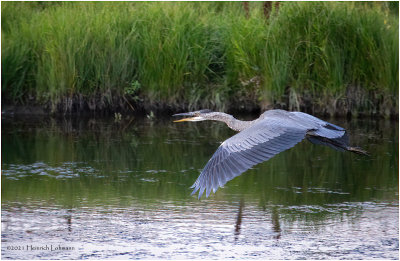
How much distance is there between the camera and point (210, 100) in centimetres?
1139

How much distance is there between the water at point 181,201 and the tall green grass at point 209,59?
1.09 m

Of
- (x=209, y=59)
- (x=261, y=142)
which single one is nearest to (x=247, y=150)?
(x=261, y=142)

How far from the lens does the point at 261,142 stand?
227 inches

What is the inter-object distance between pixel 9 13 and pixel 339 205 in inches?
320

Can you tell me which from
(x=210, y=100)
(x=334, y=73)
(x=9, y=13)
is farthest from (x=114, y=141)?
(x=9, y=13)

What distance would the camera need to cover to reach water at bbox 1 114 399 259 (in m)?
5.53

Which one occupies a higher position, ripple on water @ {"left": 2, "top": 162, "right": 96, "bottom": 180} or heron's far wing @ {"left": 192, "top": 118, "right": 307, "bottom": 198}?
heron's far wing @ {"left": 192, "top": 118, "right": 307, "bottom": 198}

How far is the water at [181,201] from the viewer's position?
5.53 metres

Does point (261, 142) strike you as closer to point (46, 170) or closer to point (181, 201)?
point (181, 201)

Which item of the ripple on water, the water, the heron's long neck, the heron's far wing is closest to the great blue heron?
the heron's far wing

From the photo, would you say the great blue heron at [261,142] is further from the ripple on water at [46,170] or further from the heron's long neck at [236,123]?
the ripple on water at [46,170]

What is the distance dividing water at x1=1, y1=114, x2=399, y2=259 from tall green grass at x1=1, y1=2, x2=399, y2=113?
1085mm

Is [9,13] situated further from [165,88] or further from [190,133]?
[190,133]

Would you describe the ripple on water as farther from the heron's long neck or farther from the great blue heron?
the great blue heron
